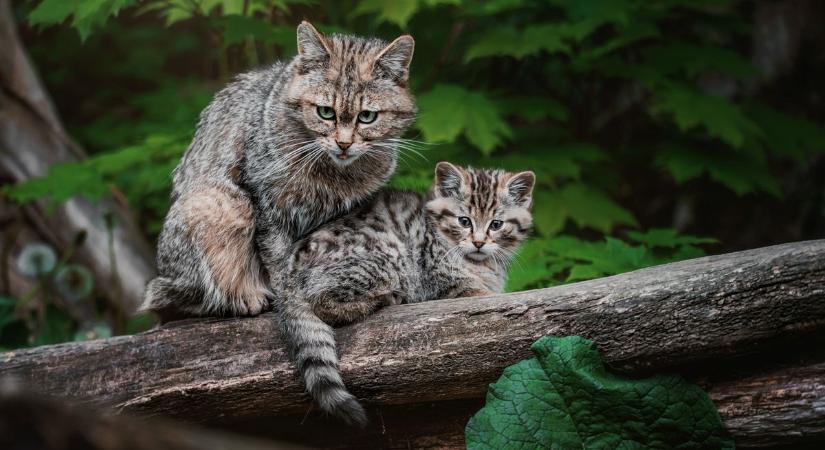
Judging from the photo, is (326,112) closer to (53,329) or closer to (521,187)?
(521,187)

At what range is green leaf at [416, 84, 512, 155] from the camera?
15.1ft

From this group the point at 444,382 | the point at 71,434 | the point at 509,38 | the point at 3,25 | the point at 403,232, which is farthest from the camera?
the point at 3,25

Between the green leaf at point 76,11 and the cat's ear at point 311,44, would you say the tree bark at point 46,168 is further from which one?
the cat's ear at point 311,44

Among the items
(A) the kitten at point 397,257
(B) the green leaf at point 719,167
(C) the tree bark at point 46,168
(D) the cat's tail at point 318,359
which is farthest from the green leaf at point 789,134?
(C) the tree bark at point 46,168

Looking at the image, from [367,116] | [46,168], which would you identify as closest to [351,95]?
[367,116]

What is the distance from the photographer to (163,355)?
3566mm

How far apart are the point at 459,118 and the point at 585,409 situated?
2160mm

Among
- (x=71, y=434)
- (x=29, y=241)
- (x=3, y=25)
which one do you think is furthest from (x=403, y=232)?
(x=3, y=25)

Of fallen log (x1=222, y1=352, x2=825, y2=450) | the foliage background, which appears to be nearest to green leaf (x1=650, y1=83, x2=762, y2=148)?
the foliage background

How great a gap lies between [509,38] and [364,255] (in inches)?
82.7

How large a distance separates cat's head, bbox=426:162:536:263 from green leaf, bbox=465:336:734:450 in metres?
0.97

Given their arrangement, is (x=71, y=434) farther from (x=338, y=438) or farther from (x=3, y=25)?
(x=3, y=25)

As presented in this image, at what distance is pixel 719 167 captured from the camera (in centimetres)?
553

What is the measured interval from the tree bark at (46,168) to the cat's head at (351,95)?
3.50m
